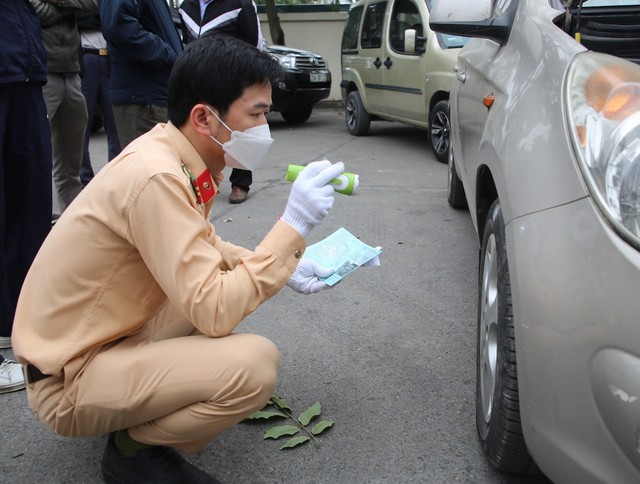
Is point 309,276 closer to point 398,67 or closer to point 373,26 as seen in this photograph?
point 398,67

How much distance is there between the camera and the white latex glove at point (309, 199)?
1.70 m

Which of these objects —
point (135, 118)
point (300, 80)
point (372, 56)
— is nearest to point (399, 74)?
point (372, 56)

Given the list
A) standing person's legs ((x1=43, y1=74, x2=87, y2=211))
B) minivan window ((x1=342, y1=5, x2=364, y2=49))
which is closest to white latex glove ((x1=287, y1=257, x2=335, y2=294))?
standing person's legs ((x1=43, y1=74, x2=87, y2=211))

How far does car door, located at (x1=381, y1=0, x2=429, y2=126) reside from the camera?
6902 millimetres

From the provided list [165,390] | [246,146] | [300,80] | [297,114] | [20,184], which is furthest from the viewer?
[297,114]

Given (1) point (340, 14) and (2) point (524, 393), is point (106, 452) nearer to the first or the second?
(2) point (524, 393)

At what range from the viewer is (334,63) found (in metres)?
13.8

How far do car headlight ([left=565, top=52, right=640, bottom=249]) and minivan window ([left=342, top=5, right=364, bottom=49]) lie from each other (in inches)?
294

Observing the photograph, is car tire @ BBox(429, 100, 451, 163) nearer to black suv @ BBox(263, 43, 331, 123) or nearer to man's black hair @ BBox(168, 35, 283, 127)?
black suv @ BBox(263, 43, 331, 123)

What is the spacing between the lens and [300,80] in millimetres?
9289

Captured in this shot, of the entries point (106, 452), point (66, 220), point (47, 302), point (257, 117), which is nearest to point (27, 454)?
point (106, 452)

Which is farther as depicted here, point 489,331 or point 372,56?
point 372,56

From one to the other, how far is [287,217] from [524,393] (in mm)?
729

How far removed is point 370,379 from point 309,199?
0.96 m
